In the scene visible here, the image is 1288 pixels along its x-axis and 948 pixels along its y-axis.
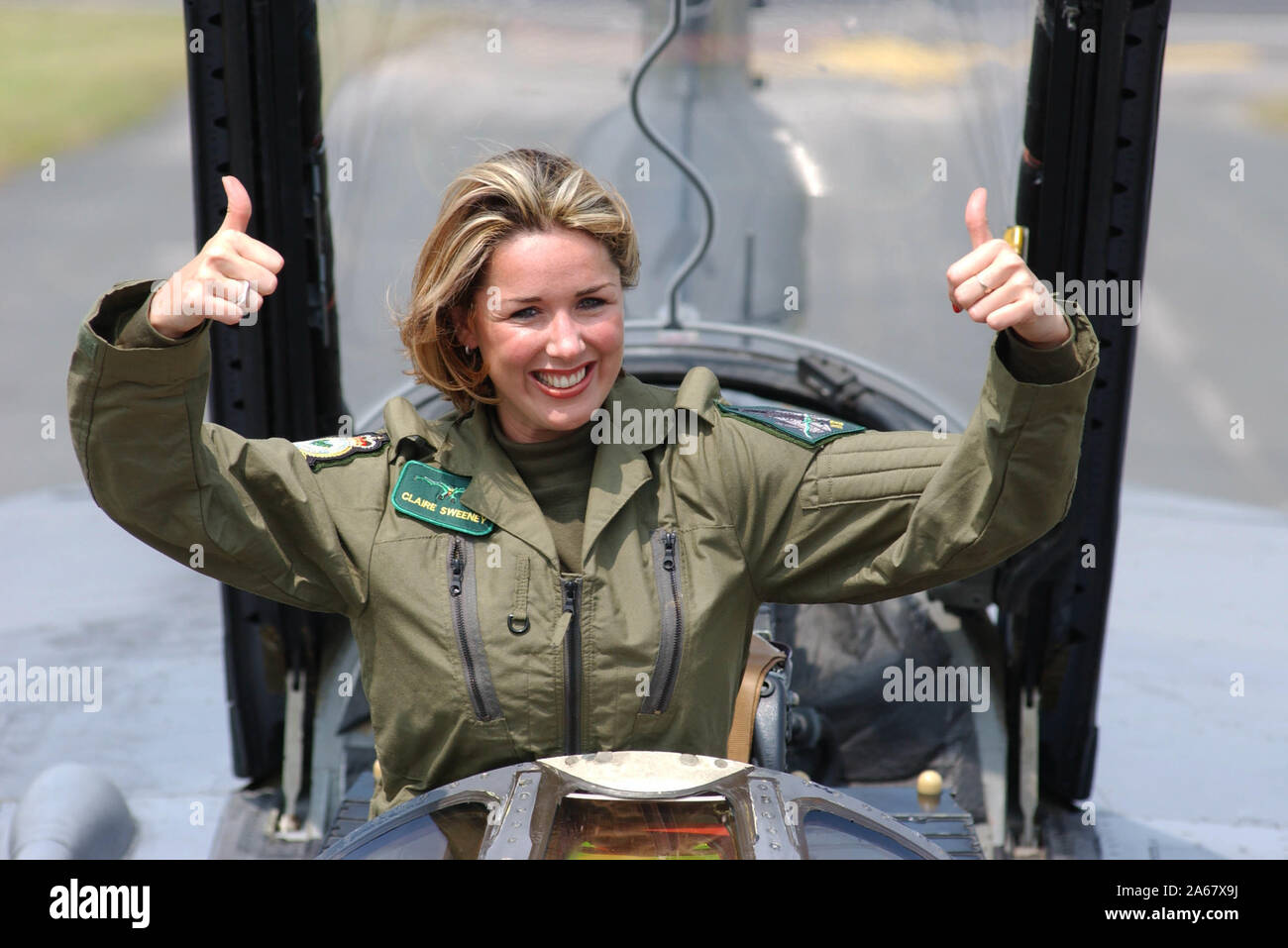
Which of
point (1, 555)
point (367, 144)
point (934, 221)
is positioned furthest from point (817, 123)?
point (1, 555)

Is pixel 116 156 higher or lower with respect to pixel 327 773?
higher

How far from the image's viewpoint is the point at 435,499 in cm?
218

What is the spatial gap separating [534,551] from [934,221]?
2.05m

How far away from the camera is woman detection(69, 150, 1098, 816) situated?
2070mm

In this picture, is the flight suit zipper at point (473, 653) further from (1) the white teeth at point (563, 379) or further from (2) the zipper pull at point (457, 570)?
(1) the white teeth at point (563, 379)

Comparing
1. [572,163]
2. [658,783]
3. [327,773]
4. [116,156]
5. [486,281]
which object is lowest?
[327,773]

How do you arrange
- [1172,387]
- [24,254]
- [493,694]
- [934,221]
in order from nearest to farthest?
[493,694]
[934,221]
[1172,387]
[24,254]

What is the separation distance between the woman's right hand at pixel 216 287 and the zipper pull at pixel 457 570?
1.66 feet

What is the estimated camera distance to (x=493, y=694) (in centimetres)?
210

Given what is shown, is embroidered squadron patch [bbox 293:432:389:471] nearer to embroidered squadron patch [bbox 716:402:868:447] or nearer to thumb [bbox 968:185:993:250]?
embroidered squadron patch [bbox 716:402:868:447]

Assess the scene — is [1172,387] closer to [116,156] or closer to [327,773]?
[327,773]

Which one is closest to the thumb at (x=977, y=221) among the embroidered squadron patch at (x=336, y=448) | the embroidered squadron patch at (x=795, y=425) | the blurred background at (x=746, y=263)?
the embroidered squadron patch at (x=795, y=425)

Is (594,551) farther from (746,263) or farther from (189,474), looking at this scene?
(746,263)

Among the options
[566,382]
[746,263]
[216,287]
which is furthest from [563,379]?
[746,263]
